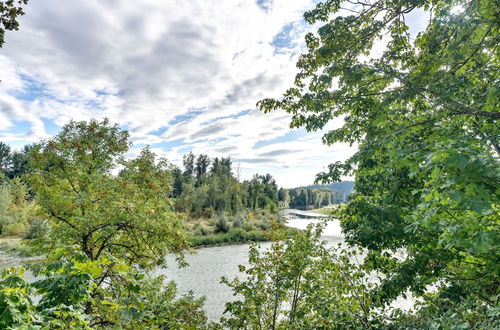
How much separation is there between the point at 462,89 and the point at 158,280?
7873 mm

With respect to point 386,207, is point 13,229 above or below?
below

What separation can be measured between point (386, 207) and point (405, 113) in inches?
64.6

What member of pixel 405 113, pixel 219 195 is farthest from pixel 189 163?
pixel 405 113

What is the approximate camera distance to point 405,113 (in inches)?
167

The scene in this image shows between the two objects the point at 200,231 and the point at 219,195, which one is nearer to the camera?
the point at 200,231

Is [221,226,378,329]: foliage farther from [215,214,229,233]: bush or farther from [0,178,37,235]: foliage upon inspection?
[0,178,37,235]: foliage

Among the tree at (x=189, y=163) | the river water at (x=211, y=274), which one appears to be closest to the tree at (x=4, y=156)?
the tree at (x=189, y=163)

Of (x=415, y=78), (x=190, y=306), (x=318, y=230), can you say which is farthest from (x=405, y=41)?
(x=190, y=306)

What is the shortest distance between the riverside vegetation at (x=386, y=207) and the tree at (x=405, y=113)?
0.07 feet

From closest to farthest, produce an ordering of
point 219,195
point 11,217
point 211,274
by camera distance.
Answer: point 211,274, point 11,217, point 219,195

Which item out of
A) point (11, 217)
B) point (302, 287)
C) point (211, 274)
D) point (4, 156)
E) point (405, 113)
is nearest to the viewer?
point (405, 113)

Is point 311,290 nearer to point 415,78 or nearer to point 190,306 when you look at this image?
point 190,306

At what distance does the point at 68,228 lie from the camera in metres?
6.68

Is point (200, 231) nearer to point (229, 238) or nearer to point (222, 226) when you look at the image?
point (222, 226)
